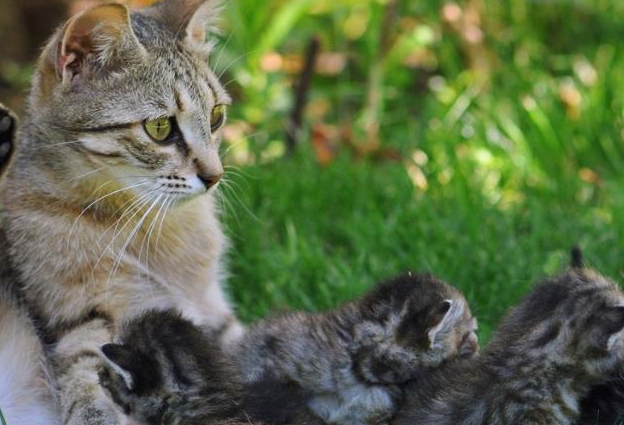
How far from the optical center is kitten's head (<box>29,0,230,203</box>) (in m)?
3.62

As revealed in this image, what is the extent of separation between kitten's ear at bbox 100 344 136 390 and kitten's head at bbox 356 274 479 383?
707 millimetres

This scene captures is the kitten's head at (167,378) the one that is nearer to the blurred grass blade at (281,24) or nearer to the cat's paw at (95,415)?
the cat's paw at (95,415)

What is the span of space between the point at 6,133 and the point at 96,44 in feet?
1.37

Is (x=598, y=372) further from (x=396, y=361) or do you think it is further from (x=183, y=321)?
(x=183, y=321)

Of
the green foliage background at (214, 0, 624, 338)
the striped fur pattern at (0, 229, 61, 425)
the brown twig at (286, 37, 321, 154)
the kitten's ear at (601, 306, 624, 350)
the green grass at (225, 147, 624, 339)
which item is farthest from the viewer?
the brown twig at (286, 37, 321, 154)

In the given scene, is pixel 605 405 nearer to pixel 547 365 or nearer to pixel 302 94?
pixel 547 365

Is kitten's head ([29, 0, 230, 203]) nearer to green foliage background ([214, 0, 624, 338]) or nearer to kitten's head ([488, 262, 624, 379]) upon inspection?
green foliage background ([214, 0, 624, 338])

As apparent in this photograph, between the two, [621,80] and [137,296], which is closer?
[137,296]

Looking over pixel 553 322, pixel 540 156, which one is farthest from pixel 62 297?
pixel 540 156

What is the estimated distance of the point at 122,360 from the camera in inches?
117

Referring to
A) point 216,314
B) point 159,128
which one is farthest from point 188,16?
point 216,314

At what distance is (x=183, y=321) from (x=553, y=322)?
1028 millimetres

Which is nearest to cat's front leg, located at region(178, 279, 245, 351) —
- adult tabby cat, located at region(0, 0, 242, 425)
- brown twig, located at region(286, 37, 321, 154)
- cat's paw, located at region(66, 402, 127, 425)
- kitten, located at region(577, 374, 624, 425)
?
adult tabby cat, located at region(0, 0, 242, 425)

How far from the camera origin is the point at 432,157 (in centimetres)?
564
